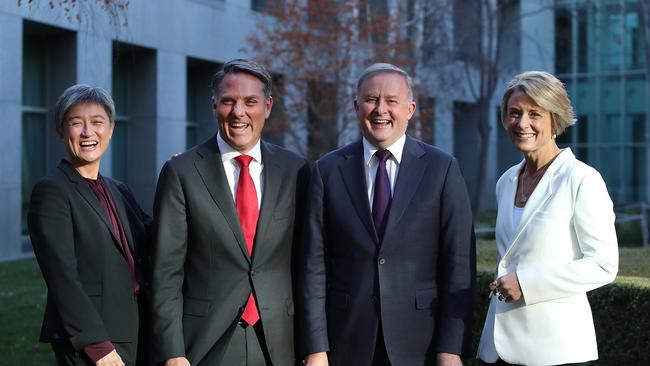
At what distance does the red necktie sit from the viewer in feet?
14.3

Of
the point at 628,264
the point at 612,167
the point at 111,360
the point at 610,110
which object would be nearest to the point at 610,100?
the point at 610,110

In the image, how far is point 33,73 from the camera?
1780 centimetres

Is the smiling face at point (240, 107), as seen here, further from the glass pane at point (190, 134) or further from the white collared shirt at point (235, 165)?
the glass pane at point (190, 134)

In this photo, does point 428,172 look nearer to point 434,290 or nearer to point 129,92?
point 434,290

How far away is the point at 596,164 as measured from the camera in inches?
1396

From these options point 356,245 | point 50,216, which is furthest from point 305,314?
point 50,216

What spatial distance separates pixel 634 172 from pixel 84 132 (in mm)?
33305

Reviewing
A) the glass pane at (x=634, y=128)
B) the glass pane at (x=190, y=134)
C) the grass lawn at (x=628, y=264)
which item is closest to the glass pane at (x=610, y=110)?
the glass pane at (x=634, y=128)

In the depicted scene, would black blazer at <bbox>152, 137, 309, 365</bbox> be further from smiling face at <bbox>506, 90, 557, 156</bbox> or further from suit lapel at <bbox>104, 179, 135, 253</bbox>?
smiling face at <bbox>506, 90, 557, 156</bbox>

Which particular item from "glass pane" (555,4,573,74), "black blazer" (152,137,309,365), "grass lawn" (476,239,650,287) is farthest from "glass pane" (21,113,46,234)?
"glass pane" (555,4,573,74)

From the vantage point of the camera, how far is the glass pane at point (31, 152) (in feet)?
58.1

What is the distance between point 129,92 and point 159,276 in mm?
16340

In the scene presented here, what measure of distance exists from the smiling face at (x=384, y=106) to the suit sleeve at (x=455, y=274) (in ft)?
1.25

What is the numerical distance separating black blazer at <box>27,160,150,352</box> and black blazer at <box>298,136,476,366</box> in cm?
93
